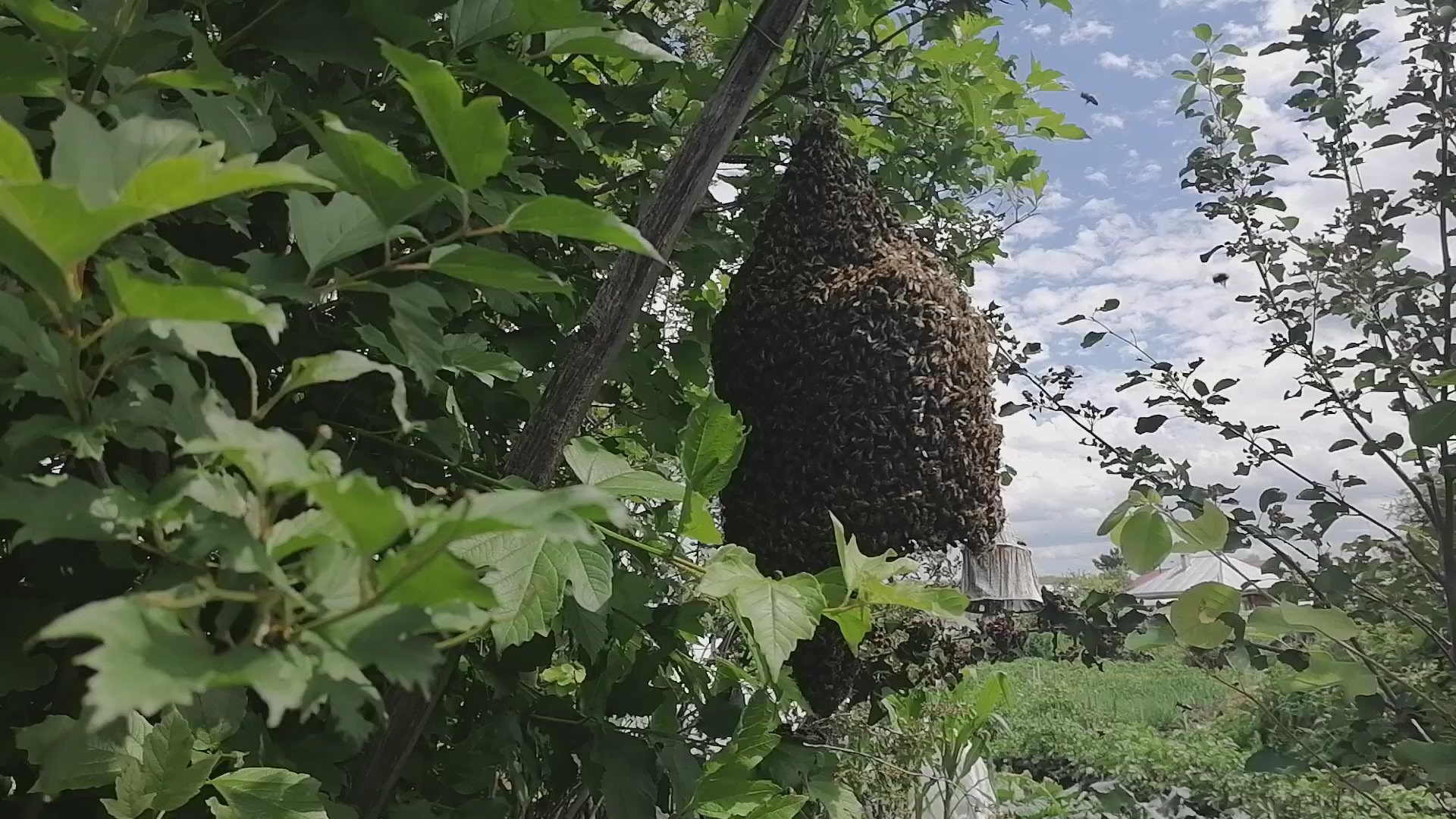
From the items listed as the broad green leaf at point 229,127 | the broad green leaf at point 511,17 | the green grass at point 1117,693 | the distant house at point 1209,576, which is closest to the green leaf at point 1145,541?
the distant house at point 1209,576

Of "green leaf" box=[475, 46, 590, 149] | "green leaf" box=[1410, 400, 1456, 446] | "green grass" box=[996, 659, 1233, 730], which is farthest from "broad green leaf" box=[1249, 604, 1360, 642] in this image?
"green grass" box=[996, 659, 1233, 730]

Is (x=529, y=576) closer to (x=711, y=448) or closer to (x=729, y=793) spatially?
(x=711, y=448)

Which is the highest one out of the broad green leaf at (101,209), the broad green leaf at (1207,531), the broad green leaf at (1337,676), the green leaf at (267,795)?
the broad green leaf at (101,209)

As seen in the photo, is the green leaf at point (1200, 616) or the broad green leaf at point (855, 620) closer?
the broad green leaf at point (855, 620)

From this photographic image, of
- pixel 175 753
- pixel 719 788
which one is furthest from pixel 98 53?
pixel 719 788

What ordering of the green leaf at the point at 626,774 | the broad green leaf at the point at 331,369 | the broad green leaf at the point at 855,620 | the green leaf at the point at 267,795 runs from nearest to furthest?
1. the broad green leaf at the point at 331,369
2. the green leaf at the point at 267,795
3. the broad green leaf at the point at 855,620
4. the green leaf at the point at 626,774

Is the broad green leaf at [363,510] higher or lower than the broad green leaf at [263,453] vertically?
lower

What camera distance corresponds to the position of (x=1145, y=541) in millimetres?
918

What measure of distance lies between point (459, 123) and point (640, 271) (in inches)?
14.1

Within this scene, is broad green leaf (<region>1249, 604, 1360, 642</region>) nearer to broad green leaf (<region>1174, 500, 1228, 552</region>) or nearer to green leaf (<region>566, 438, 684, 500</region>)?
broad green leaf (<region>1174, 500, 1228, 552</region>)

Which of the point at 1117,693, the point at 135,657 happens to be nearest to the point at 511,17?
the point at 135,657

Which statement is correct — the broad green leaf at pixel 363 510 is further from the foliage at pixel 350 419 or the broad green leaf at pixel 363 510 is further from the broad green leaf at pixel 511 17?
the broad green leaf at pixel 511 17

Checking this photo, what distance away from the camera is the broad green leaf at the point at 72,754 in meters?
0.34

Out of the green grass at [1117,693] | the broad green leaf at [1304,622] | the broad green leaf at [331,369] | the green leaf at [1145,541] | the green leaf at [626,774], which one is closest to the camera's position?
the broad green leaf at [331,369]
